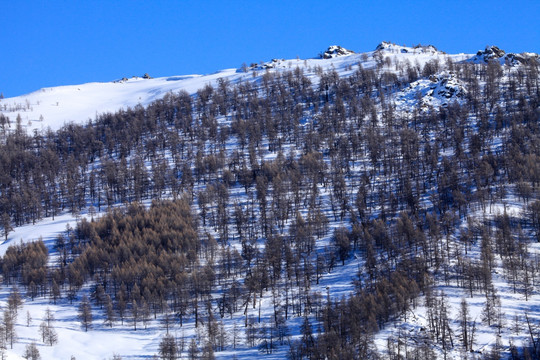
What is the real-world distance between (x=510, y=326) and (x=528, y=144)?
111 meters

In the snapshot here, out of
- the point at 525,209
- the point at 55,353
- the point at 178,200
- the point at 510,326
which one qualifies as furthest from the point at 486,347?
the point at 178,200

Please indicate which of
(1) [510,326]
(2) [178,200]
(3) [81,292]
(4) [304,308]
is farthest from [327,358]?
(2) [178,200]

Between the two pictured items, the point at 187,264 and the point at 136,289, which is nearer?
the point at 136,289

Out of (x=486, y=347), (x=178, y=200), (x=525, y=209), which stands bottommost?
(x=486, y=347)

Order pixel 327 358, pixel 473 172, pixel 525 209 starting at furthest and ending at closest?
pixel 473 172 < pixel 525 209 < pixel 327 358

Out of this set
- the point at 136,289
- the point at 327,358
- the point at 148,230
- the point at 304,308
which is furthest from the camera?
the point at 148,230

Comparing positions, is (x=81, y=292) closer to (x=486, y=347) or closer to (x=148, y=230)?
(x=148, y=230)

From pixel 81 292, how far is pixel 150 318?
81.3 ft

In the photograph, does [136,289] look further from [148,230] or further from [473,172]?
[473,172]

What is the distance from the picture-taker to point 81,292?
141250 mm

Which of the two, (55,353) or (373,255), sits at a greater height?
(373,255)

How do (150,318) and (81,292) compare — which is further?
(81,292)

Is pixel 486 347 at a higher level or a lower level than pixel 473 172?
lower

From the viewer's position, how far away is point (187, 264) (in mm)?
148250
